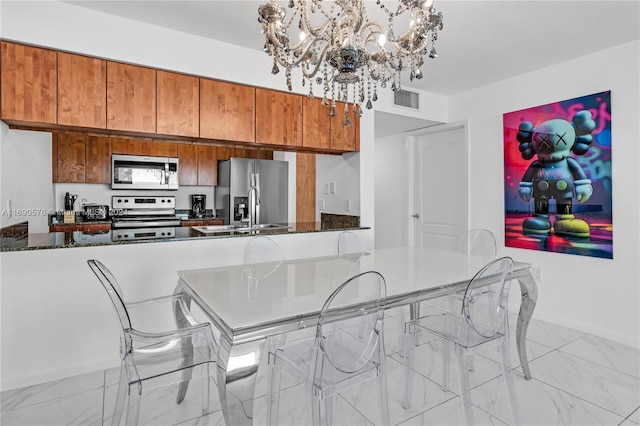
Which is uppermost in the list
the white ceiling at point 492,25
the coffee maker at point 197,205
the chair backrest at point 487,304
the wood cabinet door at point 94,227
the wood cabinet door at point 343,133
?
the white ceiling at point 492,25

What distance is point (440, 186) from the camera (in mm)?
4547

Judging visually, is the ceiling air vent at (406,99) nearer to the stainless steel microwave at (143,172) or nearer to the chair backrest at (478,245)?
the chair backrest at (478,245)

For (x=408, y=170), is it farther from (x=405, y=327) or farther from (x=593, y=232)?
(x=405, y=327)

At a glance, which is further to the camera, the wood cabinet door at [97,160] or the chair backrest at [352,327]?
the wood cabinet door at [97,160]

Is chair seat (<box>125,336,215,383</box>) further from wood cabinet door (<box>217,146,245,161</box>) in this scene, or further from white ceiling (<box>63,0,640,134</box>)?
wood cabinet door (<box>217,146,245,161</box>)

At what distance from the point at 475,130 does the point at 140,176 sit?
4.09 meters

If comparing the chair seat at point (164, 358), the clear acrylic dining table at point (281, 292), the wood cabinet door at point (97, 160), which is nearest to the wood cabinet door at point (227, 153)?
the wood cabinet door at point (97, 160)

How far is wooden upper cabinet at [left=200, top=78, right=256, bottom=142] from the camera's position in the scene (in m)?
2.93

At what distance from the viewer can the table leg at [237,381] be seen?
1268 mm

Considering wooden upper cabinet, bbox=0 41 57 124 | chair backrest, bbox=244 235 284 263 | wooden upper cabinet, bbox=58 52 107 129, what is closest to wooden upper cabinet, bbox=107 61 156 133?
wooden upper cabinet, bbox=58 52 107 129

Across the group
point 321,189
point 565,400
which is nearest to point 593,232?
point 565,400

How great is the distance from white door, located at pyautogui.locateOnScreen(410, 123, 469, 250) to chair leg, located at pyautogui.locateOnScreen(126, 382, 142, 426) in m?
3.68

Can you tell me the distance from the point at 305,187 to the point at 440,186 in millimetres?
1882

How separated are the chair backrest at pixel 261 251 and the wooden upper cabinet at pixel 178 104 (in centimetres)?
104
